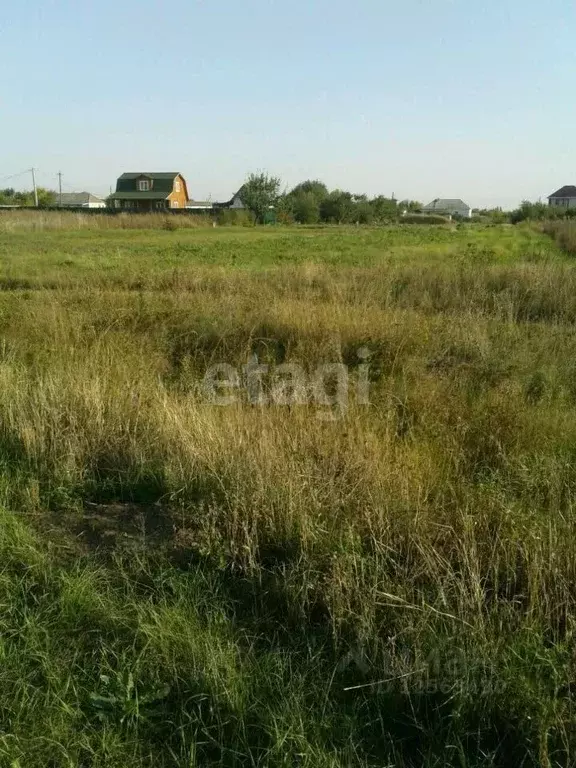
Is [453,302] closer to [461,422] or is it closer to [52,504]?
[461,422]

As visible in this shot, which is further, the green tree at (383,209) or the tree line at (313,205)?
the green tree at (383,209)

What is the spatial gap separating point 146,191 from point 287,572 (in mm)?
76761

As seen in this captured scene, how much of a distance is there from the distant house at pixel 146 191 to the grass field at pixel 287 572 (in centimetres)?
7106

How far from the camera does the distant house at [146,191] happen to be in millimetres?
72000

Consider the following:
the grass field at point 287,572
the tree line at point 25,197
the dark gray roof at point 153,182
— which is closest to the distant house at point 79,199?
the tree line at point 25,197

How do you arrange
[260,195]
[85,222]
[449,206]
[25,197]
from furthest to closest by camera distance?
[449,206] < [25,197] < [260,195] < [85,222]

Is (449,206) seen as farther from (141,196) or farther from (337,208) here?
(141,196)

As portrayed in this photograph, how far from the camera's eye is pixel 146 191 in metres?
73.1

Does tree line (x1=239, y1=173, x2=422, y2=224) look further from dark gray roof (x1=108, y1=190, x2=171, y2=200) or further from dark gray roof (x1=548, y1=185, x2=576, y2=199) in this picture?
dark gray roof (x1=548, y1=185, x2=576, y2=199)

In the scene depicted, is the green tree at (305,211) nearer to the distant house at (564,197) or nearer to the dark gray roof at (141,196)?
the dark gray roof at (141,196)

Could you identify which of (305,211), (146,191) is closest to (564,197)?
(305,211)

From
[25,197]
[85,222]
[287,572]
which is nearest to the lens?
[287,572]

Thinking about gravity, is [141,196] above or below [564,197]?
below

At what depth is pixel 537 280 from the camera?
11.1 meters
